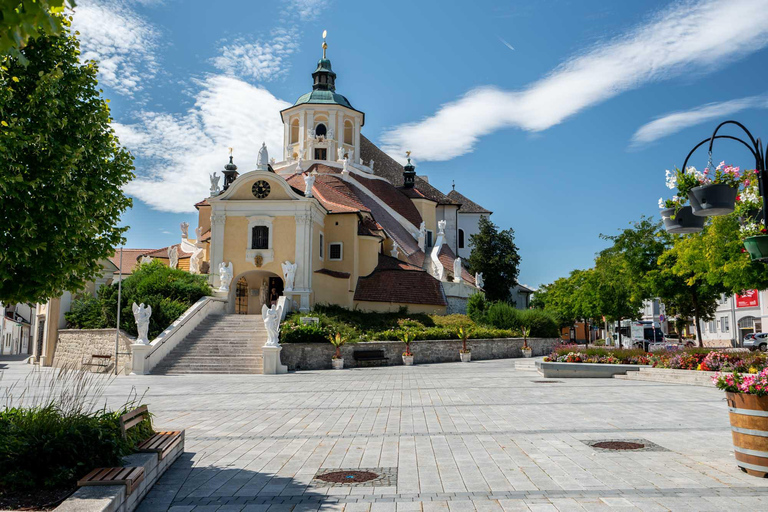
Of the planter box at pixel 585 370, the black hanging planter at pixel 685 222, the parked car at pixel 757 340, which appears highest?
the black hanging planter at pixel 685 222

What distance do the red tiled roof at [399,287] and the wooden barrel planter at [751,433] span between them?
34.8 meters

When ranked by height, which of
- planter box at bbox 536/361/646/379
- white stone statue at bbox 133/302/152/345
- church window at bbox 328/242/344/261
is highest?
church window at bbox 328/242/344/261

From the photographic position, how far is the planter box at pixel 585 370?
2081cm

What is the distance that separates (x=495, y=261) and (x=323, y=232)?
20.5 m

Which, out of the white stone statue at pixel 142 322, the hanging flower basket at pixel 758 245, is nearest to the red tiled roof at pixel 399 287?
the white stone statue at pixel 142 322

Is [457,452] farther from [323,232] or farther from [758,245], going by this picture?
[323,232]

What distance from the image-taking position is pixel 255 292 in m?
41.5

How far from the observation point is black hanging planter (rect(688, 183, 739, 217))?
770 centimetres

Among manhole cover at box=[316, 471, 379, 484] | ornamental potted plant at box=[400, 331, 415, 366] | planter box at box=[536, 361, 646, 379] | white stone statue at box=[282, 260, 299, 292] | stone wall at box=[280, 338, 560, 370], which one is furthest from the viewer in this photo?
white stone statue at box=[282, 260, 299, 292]

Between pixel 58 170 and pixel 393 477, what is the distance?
6.00 metres

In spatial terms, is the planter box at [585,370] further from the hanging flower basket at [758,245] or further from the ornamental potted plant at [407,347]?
the hanging flower basket at [758,245]

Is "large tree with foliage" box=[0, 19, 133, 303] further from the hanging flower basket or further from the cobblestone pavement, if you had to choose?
the hanging flower basket

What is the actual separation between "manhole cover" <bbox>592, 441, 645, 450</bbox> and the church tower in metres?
45.6

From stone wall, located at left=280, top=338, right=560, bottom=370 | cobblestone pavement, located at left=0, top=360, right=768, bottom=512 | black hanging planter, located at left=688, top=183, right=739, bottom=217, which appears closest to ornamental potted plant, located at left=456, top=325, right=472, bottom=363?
stone wall, located at left=280, top=338, right=560, bottom=370
